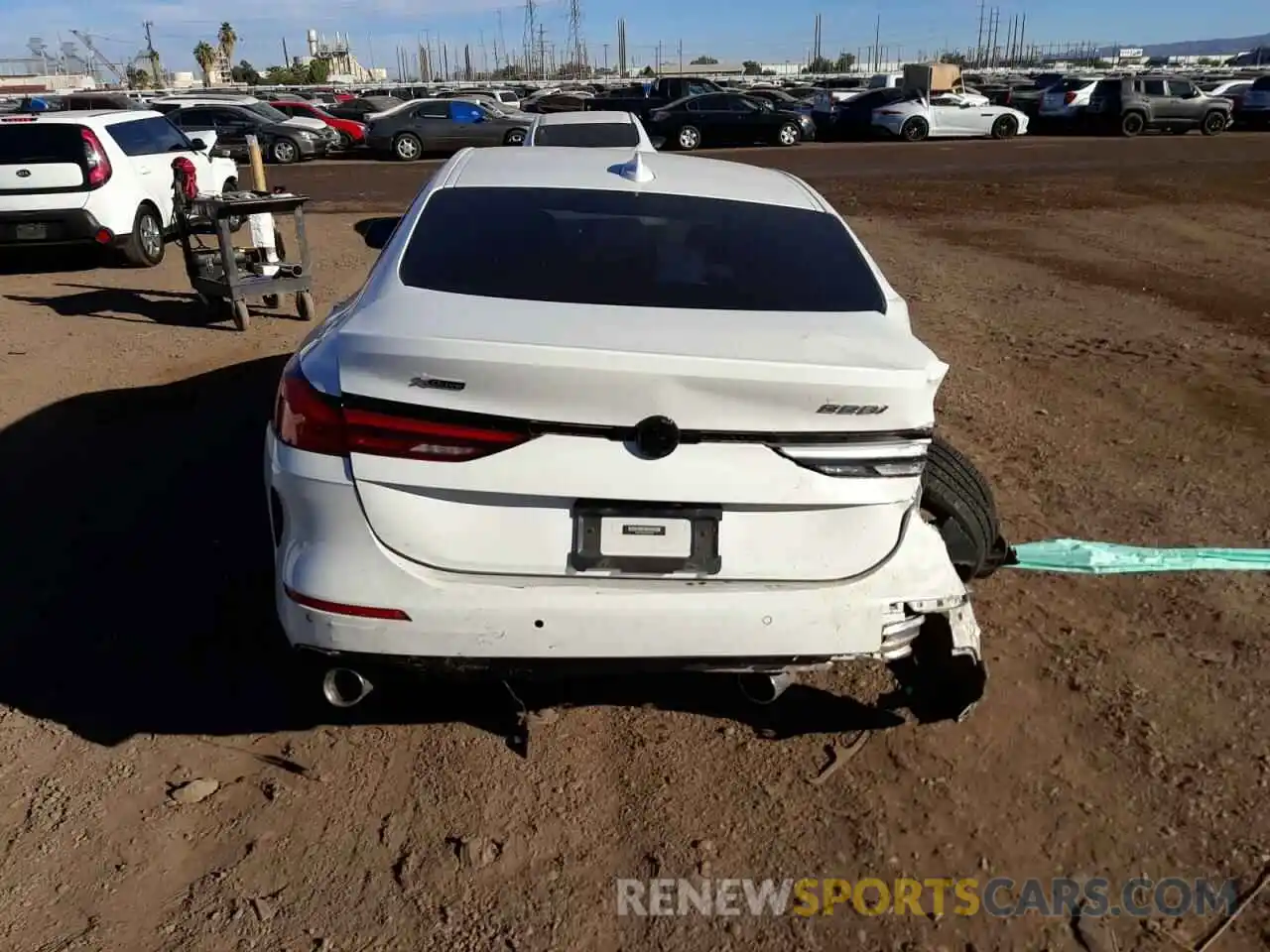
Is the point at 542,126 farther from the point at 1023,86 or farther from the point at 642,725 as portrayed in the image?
the point at 1023,86

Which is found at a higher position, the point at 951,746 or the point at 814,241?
the point at 814,241

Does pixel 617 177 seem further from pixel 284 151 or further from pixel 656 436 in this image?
pixel 284 151

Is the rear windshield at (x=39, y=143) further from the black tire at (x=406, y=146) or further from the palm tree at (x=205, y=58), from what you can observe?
the palm tree at (x=205, y=58)

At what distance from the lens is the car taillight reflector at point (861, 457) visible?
2562 millimetres

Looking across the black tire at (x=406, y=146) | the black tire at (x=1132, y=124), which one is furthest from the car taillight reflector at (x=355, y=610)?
the black tire at (x=1132, y=124)

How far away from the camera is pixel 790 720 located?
3.32 m

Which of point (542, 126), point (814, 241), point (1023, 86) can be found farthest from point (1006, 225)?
point (1023, 86)

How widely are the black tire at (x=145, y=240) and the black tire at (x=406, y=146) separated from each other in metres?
14.8

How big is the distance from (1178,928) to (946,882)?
1.80 ft

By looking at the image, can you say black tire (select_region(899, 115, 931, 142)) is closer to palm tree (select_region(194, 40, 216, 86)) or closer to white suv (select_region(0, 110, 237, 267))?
white suv (select_region(0, 110, 237, 267))

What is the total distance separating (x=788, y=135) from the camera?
28.0 m

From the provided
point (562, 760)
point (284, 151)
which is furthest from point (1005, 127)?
point (562, 760)

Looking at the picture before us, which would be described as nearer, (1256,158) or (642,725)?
(642,725)

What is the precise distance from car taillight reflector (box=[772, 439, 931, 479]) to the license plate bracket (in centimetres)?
25
